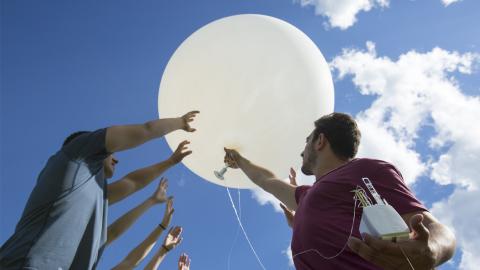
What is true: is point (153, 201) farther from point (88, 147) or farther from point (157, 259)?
point (88, 147)

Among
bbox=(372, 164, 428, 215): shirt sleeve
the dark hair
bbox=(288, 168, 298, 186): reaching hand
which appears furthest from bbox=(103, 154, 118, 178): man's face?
bbox=(372, 164, 428, 215): shirt sleeve

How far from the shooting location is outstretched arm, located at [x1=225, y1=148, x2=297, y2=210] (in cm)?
224

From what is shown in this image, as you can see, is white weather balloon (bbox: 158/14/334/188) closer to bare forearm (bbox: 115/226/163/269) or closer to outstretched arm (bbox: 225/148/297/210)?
outstretched arm (bbox: 225/148/297/210)

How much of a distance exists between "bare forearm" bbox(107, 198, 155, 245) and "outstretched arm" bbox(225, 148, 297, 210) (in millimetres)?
733

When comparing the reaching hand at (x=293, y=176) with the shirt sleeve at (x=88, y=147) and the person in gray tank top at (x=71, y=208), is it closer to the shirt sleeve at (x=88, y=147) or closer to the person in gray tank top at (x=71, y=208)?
the person in gray tank top at (x=71, y=208)

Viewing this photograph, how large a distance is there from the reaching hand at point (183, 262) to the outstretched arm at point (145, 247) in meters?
0.44

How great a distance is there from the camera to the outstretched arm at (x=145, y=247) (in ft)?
8.71

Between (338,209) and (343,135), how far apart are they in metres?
0.63

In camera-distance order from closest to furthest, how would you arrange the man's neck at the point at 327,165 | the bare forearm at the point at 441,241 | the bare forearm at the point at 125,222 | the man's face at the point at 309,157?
the bare forearm at the point at 441,241 < the man's neck at the point at 327,165 < the man's face at the point at 309,157 < the bare forearm at the point at 125,222

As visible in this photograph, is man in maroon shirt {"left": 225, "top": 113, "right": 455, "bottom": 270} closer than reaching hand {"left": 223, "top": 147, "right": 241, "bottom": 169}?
Yes

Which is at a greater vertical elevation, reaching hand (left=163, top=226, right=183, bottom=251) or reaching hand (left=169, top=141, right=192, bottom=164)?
reaching hand (left=169, top=141, right=192, bottom=164)

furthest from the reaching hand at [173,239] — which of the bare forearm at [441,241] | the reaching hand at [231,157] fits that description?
the bare forearm at [441,241]

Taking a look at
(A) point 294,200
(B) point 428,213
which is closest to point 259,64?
(A) point 294,200

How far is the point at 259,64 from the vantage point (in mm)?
2443
